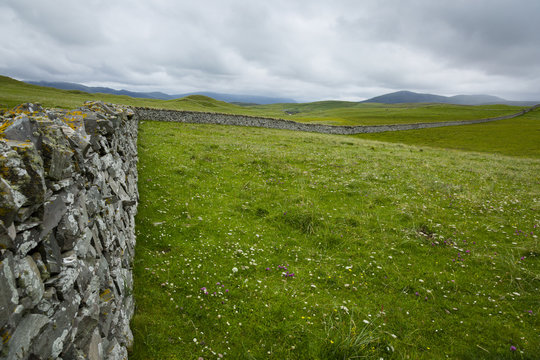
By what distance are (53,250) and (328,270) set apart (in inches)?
307

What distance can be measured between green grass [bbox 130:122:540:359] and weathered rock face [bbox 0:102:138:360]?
79.8 inches

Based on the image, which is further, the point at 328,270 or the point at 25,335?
the point at 328,270

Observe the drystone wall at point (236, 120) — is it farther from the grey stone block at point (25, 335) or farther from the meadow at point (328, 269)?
the grey stone block at point (25, 335)

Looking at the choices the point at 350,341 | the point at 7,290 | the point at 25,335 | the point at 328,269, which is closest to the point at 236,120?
the point at 328,269

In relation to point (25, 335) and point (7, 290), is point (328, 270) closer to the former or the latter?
point (25, 335)

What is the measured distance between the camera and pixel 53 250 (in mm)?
3484

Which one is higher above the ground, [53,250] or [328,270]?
[53,250]

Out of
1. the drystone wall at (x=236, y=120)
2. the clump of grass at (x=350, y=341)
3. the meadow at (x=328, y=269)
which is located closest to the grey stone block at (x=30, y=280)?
the meadow at (x=328, y=269)

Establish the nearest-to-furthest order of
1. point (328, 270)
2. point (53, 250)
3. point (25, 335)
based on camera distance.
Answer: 1. point (25, 335)
2. point (53, 250)
3. point (328, 270)

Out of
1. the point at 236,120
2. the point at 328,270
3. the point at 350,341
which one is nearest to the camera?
the point at 350,341

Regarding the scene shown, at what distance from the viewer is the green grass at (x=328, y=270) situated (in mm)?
6457

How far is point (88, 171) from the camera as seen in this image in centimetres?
511

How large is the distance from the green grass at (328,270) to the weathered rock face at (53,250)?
6.65 ft

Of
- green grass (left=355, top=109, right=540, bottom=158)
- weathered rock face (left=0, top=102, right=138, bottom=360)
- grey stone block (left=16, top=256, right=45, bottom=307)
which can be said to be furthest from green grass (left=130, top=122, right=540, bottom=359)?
green grass (left=355, top=109, right=540, bottom=158)
